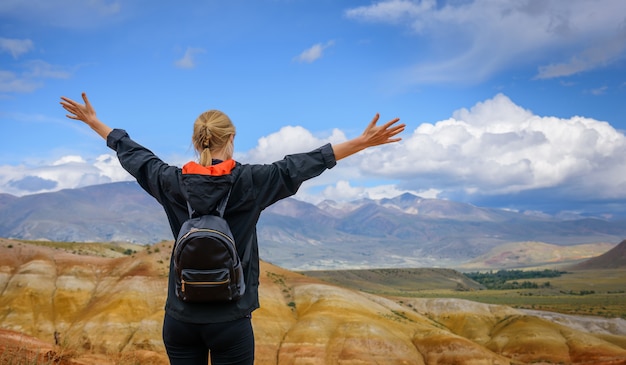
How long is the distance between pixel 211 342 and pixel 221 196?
1157mm

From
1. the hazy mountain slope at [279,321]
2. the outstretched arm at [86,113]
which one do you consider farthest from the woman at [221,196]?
the hazy mountain slope at [279,321]

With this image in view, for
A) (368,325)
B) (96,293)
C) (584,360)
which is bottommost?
(584,360)

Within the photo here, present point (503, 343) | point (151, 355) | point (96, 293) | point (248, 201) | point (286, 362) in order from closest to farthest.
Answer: point (248, 201), point (151, 355), point (286, 362), point (96, 293), point (503, 343)

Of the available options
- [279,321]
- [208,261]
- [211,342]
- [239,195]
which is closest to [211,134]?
[239,195]

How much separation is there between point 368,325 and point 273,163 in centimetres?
5040

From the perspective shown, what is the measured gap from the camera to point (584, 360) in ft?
191

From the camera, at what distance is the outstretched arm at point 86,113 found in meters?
5.58

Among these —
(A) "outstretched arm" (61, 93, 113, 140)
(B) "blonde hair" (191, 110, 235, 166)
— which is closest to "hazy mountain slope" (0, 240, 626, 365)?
(A) "outstretched arm" (61, 93, 113, 140)

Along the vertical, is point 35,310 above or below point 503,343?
above

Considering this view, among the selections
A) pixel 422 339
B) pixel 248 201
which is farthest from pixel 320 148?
pixel 422 339

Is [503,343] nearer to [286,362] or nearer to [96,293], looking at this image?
[286,362]

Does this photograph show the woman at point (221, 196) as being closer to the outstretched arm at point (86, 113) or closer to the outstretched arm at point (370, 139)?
the outstretched arm at point (370, 139)

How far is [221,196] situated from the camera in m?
4.32

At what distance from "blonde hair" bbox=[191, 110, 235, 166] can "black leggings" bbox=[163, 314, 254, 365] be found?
1322mm
